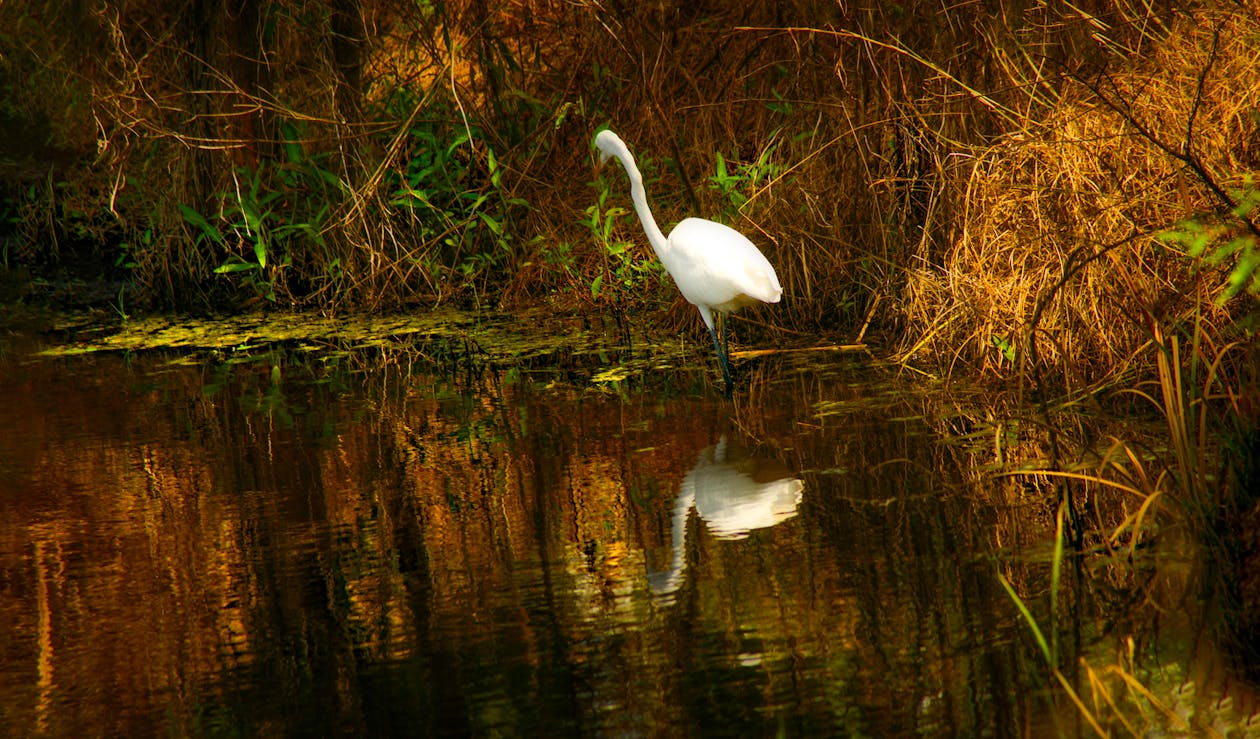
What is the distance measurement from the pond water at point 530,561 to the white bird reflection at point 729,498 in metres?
0.02

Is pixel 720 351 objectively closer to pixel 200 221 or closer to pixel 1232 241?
pixel 1232 241

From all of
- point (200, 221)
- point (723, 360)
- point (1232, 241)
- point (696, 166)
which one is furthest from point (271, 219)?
point (1232, 241)

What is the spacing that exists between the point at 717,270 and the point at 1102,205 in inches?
66.0

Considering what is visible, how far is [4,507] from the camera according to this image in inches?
219

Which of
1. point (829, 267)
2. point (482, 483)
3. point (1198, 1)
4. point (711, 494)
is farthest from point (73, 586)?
point (1198, 1)

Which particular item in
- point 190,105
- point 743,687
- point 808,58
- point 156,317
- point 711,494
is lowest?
point 743,687

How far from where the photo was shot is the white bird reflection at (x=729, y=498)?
441 cm

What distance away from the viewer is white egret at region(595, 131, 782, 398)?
645 centimetres

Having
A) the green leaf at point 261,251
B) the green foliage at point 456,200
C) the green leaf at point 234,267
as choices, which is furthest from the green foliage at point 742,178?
the green leaf at point 234,267

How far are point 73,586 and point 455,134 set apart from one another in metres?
5.79

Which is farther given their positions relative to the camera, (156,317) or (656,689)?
(156,317)

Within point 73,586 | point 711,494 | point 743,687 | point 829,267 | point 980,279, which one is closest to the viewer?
point 743,687

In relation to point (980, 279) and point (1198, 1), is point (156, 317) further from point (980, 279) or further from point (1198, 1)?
point (1198, 1)

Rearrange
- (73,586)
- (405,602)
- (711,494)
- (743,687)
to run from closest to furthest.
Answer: (743,687), (405,602), (73,586), (711,494)
